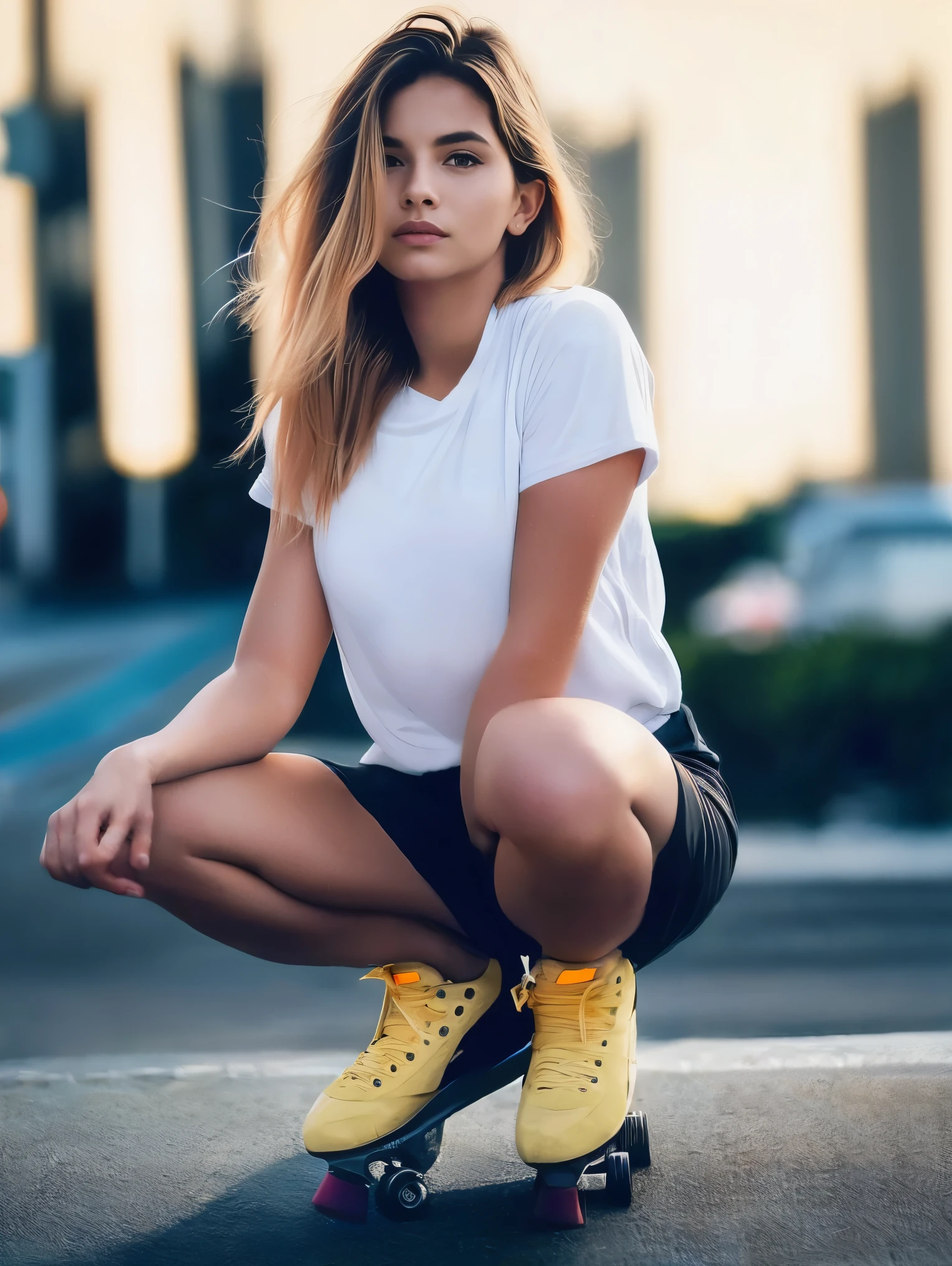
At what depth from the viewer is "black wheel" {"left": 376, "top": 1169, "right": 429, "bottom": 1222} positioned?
5.62 feet

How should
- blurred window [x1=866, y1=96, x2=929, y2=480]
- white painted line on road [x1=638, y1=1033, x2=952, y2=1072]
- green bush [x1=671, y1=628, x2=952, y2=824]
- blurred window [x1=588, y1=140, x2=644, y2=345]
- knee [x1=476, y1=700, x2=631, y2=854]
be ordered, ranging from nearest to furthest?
knee [x1=476, y1=700, x2=631, y2=854], white painted line on road [x1=638, y1=1033, x2=952, y2=1072], green bush [x1=671, y1=628, x2=952, y2=824], blurred window [x1=588, y1=140, x2=644, y2=345], blurred window [x1=866, y1=96, x2=929, y2=480]

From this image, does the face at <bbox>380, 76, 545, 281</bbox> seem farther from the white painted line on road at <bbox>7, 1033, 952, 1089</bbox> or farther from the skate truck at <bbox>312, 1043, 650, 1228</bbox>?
the white painted line on road at <bbox>7, 1033, 952, 1089</bbox>

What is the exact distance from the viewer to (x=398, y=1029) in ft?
5.98

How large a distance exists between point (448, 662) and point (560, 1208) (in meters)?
0.69

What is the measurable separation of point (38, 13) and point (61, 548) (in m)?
3.38

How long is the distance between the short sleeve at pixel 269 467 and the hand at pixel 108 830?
461mm

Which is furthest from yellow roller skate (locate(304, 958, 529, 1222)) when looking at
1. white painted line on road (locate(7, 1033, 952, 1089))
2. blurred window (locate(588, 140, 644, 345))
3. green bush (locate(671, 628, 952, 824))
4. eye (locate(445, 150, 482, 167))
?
blurred window (locate(588, 140, 644, 345))

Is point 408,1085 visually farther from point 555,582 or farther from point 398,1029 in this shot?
point 555,582

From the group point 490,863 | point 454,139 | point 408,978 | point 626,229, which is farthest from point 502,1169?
Result: point 626,229

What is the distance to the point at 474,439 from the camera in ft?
5.93

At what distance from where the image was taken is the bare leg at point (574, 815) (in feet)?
5.13

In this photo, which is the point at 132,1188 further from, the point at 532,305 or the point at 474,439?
the point at 532,305

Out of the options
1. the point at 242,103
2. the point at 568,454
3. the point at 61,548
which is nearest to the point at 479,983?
the point at 568,454

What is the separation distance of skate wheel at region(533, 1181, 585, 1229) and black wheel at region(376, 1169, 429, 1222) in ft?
0.50
